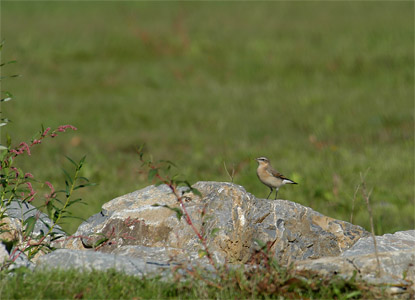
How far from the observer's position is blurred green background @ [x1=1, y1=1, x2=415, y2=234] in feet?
37.7

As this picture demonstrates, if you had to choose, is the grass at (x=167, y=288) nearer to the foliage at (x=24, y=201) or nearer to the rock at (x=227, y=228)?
the foliage at (x=24, y=201)

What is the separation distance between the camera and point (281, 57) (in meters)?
20.7

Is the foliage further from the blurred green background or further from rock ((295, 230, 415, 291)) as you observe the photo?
the blurred green background

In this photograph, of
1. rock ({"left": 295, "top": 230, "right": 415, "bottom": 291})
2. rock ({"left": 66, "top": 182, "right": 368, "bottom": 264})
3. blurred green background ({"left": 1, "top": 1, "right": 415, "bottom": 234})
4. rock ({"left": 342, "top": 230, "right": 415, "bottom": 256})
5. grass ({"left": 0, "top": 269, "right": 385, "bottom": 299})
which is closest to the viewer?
grass ({"left": 0, "top": 269, "right": 385, "bottom": 299})

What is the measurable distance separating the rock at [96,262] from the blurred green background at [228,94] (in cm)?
322

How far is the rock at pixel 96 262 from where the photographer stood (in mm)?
5684

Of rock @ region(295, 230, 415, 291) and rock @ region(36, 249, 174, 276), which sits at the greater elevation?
rock @ region(295, 230, 415, 291)

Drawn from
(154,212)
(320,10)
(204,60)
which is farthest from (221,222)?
(320,10)

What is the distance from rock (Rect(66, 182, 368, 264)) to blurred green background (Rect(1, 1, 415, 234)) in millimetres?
2176

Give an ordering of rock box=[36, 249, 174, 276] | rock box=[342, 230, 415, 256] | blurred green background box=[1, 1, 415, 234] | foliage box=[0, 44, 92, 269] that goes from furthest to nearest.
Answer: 1. blurred green background box=[1, 1, 415, 234]
2. rock box=[342, 230, 415, 256]
3. foliage box=[0, 44, 92, 269]
4. rock box=[36, 249, 174, 276]

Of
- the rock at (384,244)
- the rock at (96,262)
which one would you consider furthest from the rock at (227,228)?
the rock at (96,262)

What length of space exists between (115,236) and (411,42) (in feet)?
54.8

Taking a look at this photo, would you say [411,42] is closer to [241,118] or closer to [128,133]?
[241,118]

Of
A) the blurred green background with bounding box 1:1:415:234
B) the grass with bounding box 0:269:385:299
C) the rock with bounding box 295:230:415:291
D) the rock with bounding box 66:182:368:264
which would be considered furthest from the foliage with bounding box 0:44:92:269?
the blurred green background with bounding box 1:1:415:234
